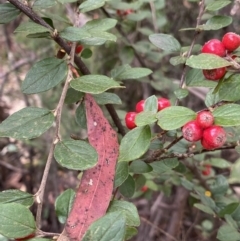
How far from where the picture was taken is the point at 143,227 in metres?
2.34

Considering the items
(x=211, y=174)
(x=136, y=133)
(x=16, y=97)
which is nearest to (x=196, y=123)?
(x=136, y=133)

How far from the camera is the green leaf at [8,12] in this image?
3.01 ft

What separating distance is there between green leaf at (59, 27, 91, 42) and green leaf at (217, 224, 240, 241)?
600 millimetres

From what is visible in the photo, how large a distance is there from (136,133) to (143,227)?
64.9 inches

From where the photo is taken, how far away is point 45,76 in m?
0.91

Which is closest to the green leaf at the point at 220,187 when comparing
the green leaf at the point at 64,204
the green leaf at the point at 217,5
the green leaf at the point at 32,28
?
the green leaf at the point at 217,5

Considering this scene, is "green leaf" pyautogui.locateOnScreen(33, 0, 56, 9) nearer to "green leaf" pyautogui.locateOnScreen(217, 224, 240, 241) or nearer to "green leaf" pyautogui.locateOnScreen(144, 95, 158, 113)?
"green leaf" pyautogui.locateOnScreen(144, 95, 158, 113)

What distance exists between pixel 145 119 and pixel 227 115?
0.46 feet

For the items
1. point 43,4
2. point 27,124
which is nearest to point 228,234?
point 27,124

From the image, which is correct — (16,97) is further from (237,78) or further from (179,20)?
(237,78)

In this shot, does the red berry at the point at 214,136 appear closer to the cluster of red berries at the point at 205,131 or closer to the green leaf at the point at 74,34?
the cluster of red berries at the point at 205,131

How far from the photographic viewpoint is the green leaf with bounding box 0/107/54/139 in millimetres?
776

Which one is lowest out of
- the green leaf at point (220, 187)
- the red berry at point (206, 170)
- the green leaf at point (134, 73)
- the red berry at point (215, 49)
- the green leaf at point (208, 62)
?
the red berry at point (206, 170)

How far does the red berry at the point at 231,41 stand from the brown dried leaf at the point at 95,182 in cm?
27
